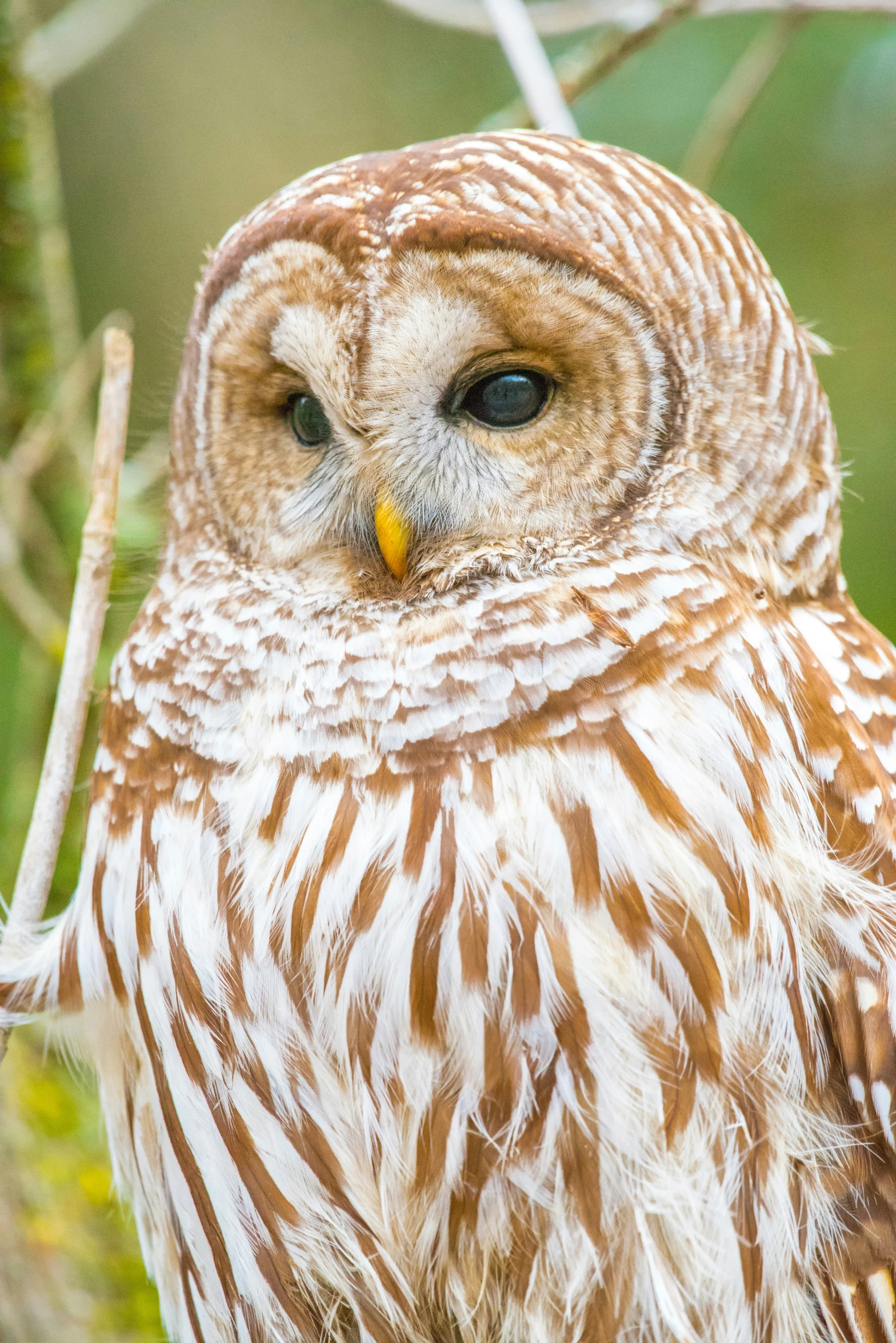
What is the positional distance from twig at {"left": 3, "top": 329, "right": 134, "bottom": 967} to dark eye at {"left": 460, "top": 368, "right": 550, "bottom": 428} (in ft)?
1.45

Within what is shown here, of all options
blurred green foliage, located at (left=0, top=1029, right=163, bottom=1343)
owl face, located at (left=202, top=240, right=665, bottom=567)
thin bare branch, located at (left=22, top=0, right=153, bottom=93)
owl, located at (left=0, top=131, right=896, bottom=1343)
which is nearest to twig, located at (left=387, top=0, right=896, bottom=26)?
thin bare branch, located at (left=22, top=0, right=153, bottom=93)

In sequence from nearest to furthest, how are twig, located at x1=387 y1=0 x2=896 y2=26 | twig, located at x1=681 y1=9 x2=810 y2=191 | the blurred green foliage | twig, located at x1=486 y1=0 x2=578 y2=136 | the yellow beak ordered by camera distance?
the yellow beak → twig, located at x1=486 y1=0 x2=578 y2=136 → the blurred green foliage → twig, located at x1=387 y1=0 x2=896 y2=26 → twig, located at x1=681 y1=9 x2=810 y2=191

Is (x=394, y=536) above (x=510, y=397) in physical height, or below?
below

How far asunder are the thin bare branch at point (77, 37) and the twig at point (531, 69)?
3.21 feet

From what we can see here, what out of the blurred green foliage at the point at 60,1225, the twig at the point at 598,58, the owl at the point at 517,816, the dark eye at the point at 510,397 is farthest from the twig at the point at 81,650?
the twig at the point at 598,58

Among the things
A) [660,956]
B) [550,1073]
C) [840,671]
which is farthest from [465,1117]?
[840,671]

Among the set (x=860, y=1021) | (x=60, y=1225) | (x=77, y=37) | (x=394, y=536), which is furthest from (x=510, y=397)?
(x=77, y=37)

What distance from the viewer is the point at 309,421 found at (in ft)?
5.26

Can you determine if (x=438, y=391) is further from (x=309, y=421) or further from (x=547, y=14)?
(x=547, y=14)

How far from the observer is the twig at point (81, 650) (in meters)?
1.46

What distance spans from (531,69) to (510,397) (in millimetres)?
732

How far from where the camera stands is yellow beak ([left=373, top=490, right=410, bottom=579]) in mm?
1525

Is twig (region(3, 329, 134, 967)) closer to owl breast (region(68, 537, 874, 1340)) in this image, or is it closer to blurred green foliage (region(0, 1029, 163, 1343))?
owl breast (region(68, 537, 874, 1340))

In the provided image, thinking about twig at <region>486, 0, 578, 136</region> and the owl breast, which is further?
twig at <region>486, 0, 578, 136</region>
